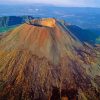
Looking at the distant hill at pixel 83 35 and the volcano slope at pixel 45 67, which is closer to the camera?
the volcano slope at pixel 45 67

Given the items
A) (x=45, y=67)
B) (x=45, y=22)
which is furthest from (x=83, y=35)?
(x=45, y=67)

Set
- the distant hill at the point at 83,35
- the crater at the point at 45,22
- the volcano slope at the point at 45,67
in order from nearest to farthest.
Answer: the volcano slope at the point at 45,67, the crater at the point at 45,22, the distant hill at the point at 83,35

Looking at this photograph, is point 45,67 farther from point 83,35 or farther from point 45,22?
point 83,35

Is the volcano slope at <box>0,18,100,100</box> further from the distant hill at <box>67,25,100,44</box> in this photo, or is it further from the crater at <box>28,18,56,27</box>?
the distant hill at <box>67,25,100,44</box>

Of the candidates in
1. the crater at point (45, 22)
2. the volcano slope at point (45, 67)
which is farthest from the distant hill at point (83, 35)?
the volcano slope at point (45, 67)

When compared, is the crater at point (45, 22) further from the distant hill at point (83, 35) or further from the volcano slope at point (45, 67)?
the distant hill at point (83, 35)

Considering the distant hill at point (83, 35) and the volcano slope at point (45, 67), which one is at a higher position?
the volcano slope at point (45, 67)

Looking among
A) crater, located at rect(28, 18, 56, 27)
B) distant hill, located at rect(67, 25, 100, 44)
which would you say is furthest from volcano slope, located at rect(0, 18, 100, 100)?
distant hill, located at rect(67, 25, 100, 44)

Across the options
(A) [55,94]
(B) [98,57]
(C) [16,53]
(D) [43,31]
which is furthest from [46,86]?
(B) [98,57]
